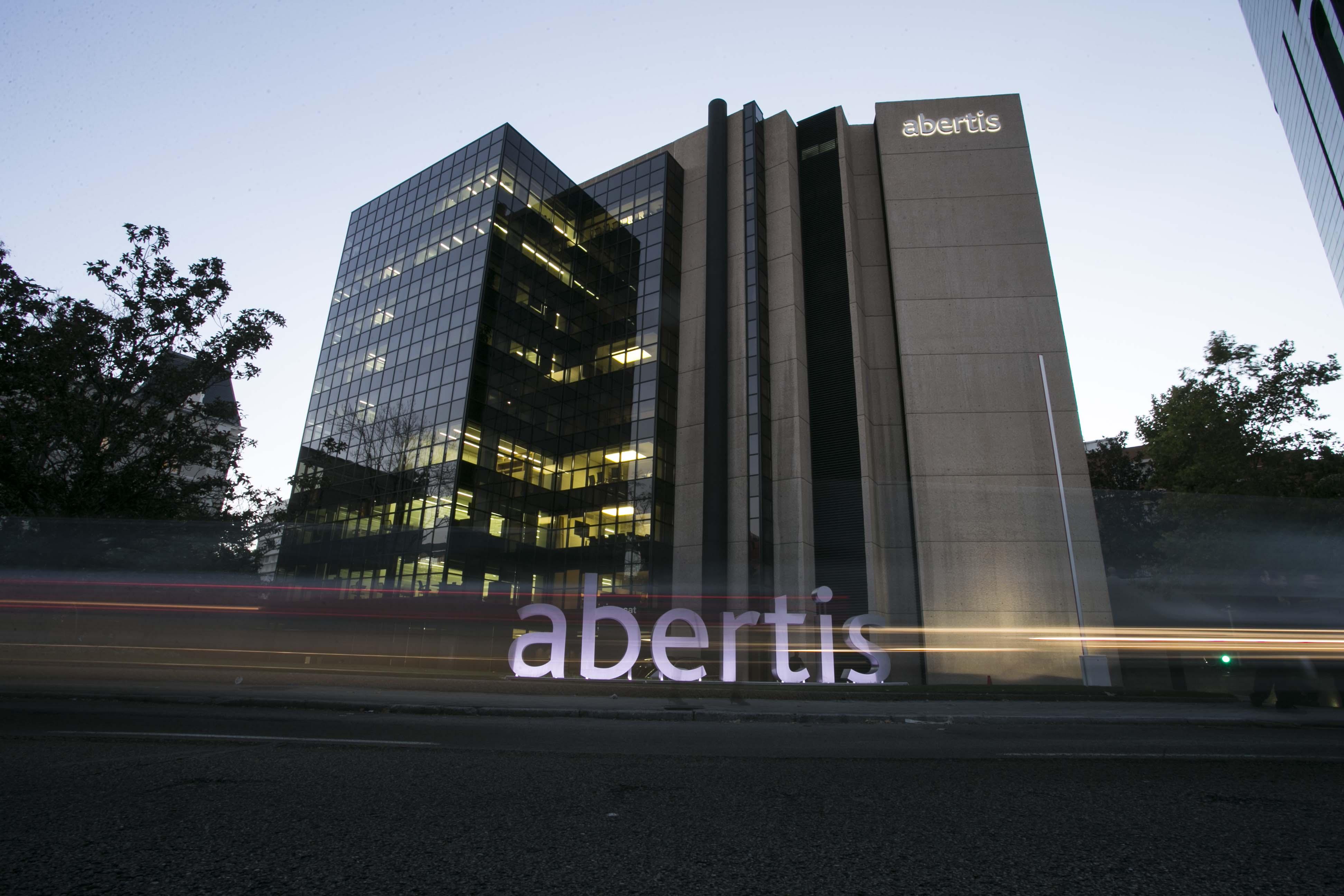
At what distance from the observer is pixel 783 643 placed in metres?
28.2

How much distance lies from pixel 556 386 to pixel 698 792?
135 feet

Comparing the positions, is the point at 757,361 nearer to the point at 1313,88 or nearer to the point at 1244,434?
the point at 1244,434

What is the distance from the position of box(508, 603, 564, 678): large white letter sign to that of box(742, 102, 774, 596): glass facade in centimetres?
1390

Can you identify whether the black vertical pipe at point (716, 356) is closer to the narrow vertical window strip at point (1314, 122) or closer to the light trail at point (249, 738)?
the light trail at point (249, 738)

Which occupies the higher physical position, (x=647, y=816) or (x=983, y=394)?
(x=983, y=394)

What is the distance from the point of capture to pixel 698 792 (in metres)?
5.58

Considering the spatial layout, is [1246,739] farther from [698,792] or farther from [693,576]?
[693,576]

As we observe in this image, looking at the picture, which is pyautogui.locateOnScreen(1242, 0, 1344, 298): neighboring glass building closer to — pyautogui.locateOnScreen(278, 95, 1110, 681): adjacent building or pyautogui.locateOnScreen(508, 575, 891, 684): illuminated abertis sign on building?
pyautogui.locateOnScreen(278, 95, 1110, 681): adjacent building

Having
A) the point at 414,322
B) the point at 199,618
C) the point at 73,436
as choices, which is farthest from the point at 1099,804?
the point at 414,322

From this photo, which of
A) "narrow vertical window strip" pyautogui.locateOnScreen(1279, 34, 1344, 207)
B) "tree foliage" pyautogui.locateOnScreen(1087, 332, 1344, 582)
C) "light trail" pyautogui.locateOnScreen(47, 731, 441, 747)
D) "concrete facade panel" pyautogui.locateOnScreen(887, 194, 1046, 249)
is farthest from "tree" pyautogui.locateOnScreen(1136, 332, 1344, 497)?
"narrow vertical window strip" pyautogui.locateOnScreen(1279, 34, 1344, 207)

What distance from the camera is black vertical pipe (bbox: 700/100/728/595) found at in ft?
120

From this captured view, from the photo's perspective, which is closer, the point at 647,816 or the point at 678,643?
the point at 647,816

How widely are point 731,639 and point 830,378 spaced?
1872 centimetres

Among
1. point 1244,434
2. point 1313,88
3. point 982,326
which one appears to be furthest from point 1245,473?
point 1313,88
